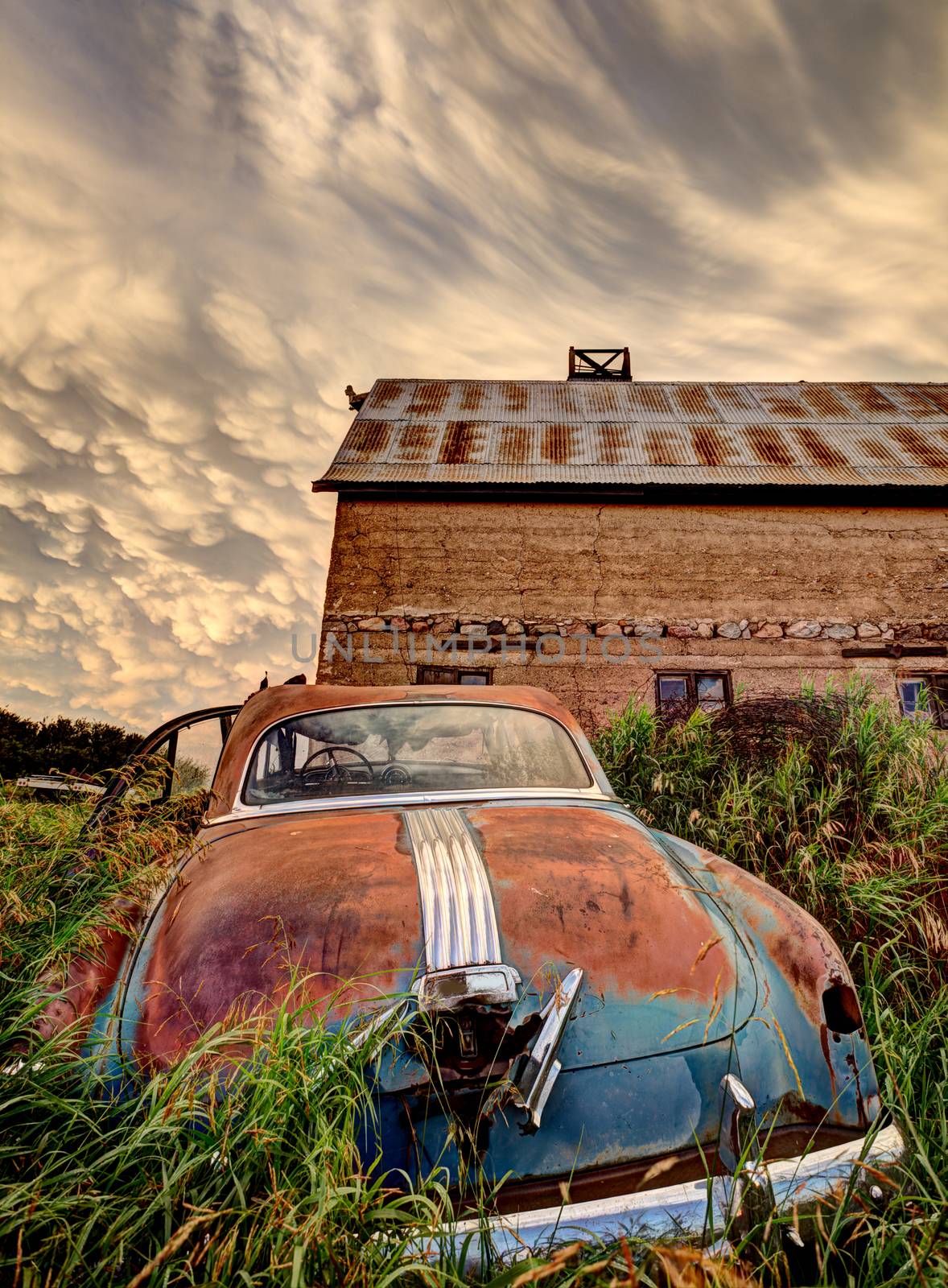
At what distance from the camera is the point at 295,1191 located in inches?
53.3

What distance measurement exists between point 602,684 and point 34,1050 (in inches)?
315

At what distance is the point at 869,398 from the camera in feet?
41.1

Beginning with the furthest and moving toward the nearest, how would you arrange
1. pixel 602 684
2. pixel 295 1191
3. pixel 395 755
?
pixel 602 684 → pixel 395 755 → pixel 295 1191

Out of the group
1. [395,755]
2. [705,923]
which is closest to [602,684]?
[395,755]

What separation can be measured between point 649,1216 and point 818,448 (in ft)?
36.9

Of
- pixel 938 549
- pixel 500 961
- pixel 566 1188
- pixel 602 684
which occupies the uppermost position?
pixel 938 549

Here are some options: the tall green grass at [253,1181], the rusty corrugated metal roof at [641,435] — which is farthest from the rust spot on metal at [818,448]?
the tall green grass at [253,1181]

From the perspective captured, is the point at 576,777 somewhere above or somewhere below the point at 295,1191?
above

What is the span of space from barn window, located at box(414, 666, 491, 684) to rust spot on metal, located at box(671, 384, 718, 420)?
20.4ft

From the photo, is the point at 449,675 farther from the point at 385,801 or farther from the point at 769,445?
the point at 385,801

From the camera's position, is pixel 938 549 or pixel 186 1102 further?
pixel 938 549

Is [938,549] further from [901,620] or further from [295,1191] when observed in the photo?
[295,1191]

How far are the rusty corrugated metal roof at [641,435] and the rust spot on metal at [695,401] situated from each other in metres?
0.03

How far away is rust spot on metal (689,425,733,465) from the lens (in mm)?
10406
